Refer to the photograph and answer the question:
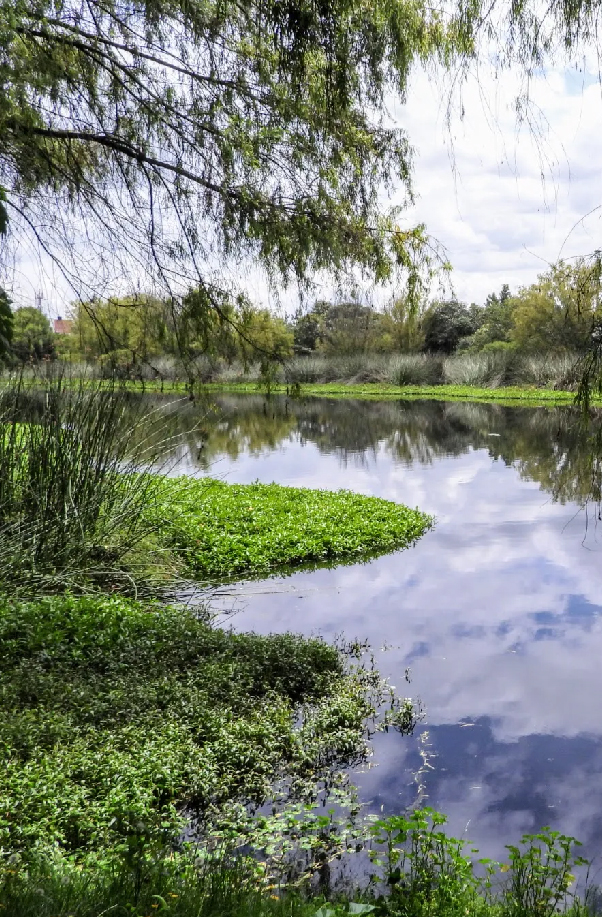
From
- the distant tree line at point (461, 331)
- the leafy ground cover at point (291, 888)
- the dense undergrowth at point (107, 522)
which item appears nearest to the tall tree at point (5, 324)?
the dense undergrowth at point (107, 522)

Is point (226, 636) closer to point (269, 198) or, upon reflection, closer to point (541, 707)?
point (541, 707)

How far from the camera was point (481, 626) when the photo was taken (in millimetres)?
A: 8109

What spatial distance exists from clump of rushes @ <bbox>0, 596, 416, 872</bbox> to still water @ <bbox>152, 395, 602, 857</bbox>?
0.47m

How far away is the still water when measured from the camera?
5.04m

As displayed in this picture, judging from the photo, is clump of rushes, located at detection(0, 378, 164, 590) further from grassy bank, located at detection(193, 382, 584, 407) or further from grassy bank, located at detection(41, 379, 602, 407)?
grassy bank, located at detection(193, 382, 584, 407)

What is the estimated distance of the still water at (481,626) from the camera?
5035 mm

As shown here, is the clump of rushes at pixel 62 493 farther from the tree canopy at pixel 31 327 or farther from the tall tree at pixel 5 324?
the tall tree at pixel 5 324

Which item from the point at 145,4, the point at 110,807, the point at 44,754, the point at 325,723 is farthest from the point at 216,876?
the point at 145,4

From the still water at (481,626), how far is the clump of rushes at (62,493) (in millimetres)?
995

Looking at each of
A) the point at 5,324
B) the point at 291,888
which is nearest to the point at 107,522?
the point at 5,324

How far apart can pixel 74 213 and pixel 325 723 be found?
13.0 feet

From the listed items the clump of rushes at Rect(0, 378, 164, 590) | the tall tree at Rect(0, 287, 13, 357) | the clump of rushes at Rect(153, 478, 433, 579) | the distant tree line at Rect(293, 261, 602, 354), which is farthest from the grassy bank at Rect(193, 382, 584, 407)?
the tall tree at Rect(0, 287, 13, 357)

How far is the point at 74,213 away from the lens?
5543 mm

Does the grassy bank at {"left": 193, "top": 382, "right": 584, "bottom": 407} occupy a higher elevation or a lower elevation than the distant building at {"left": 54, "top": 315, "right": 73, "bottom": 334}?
lower
